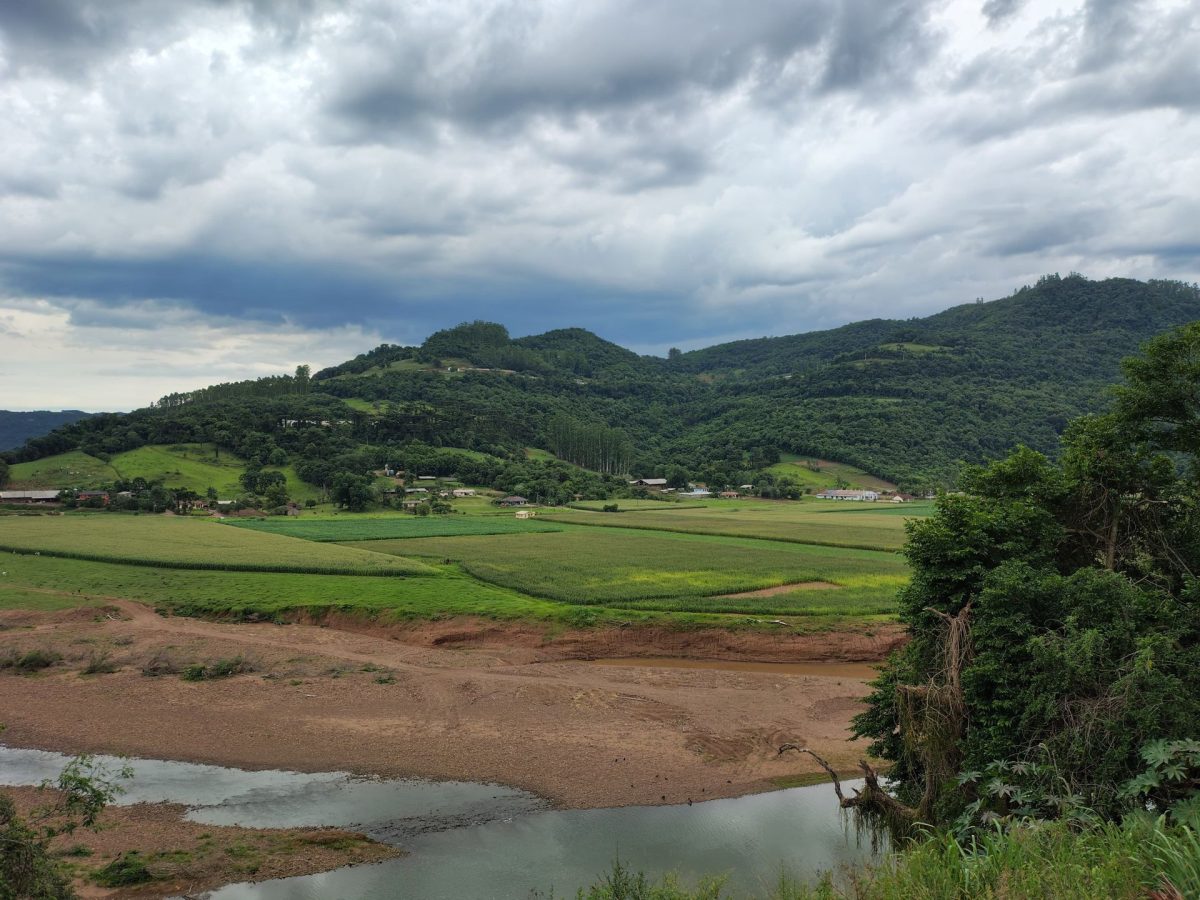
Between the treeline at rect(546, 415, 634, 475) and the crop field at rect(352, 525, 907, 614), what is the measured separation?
9399 centimetres

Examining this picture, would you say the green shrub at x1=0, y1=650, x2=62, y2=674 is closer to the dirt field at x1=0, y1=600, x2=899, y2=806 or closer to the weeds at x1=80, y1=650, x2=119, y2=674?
the dirt field at x1=0, y1=600, x2=899, y2=806

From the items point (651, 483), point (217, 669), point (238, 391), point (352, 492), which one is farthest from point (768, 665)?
point (238, 391)

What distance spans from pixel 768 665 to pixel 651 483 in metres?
119

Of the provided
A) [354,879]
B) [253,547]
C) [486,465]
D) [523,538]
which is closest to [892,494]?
[486,465]

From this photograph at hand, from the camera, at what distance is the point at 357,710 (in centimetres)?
2753

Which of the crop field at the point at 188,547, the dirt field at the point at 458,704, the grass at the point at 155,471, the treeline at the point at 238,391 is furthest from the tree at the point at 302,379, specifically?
the dirt field at the point at 458,704

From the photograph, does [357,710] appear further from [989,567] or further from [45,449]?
[45,449]

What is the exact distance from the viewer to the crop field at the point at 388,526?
73.9 m

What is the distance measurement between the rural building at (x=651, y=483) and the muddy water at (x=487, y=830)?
123m

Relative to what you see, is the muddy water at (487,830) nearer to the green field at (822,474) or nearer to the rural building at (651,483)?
the rural building at (651,483)

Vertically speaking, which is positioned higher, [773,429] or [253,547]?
[773,429]

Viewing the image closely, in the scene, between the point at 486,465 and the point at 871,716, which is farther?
the point at 486,465

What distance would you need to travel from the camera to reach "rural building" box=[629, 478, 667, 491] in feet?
483

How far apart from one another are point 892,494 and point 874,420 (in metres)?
41.1
